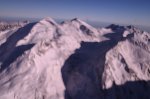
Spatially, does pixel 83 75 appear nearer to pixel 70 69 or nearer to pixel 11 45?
pixel 70 69

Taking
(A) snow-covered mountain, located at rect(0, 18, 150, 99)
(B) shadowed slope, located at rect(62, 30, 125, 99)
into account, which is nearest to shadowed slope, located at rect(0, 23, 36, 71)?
(A) snow-covered mountain, located at rect(0, 18, 150, 99)

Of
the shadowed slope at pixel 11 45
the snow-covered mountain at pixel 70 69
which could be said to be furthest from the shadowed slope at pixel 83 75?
the shadowed slope at pixel 11 45

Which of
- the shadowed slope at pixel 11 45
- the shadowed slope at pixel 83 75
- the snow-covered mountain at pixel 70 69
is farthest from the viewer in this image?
the shadowed slope at pixel 11 45

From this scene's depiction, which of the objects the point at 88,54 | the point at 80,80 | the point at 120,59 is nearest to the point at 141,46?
the point at 120,59

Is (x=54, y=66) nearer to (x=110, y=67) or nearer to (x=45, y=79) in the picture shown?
(x=45, y=79)

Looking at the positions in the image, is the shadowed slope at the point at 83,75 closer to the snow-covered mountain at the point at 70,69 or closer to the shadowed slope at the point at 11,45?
the snow-covered mountain at the point at 70,69

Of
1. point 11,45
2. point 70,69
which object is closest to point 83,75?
point 70,69

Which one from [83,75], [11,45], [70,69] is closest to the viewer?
[83,75]

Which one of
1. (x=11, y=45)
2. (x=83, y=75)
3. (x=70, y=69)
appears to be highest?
(x=11, y=45)
